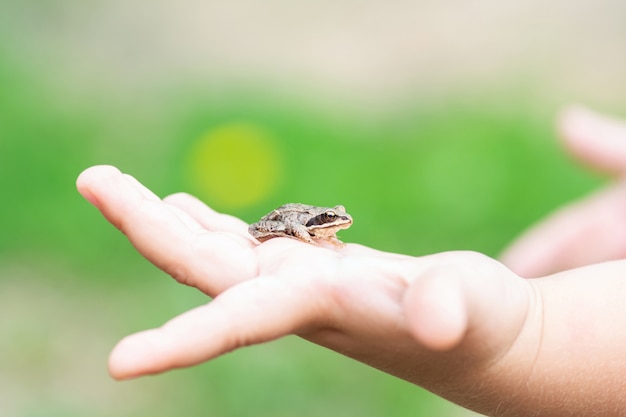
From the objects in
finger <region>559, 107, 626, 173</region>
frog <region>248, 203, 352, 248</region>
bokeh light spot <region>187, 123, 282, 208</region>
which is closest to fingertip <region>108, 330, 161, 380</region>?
frog <region>248, 203, 352, 248</region>

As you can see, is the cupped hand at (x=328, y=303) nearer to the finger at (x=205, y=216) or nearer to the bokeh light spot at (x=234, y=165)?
the finger at (x=205, y=216)

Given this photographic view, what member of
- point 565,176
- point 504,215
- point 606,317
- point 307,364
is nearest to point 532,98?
point 565,176

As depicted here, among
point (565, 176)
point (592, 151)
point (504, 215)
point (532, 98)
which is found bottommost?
point (592, 151)

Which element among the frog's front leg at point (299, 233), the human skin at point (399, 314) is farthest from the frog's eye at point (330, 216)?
the human skin at point (399, 314)

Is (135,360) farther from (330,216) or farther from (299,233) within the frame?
(330,216)

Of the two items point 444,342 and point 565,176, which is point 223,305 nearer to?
point 444,342

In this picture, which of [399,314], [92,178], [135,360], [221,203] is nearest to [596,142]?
[221,203]

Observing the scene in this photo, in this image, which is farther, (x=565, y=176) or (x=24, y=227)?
(x=565, y=176)
